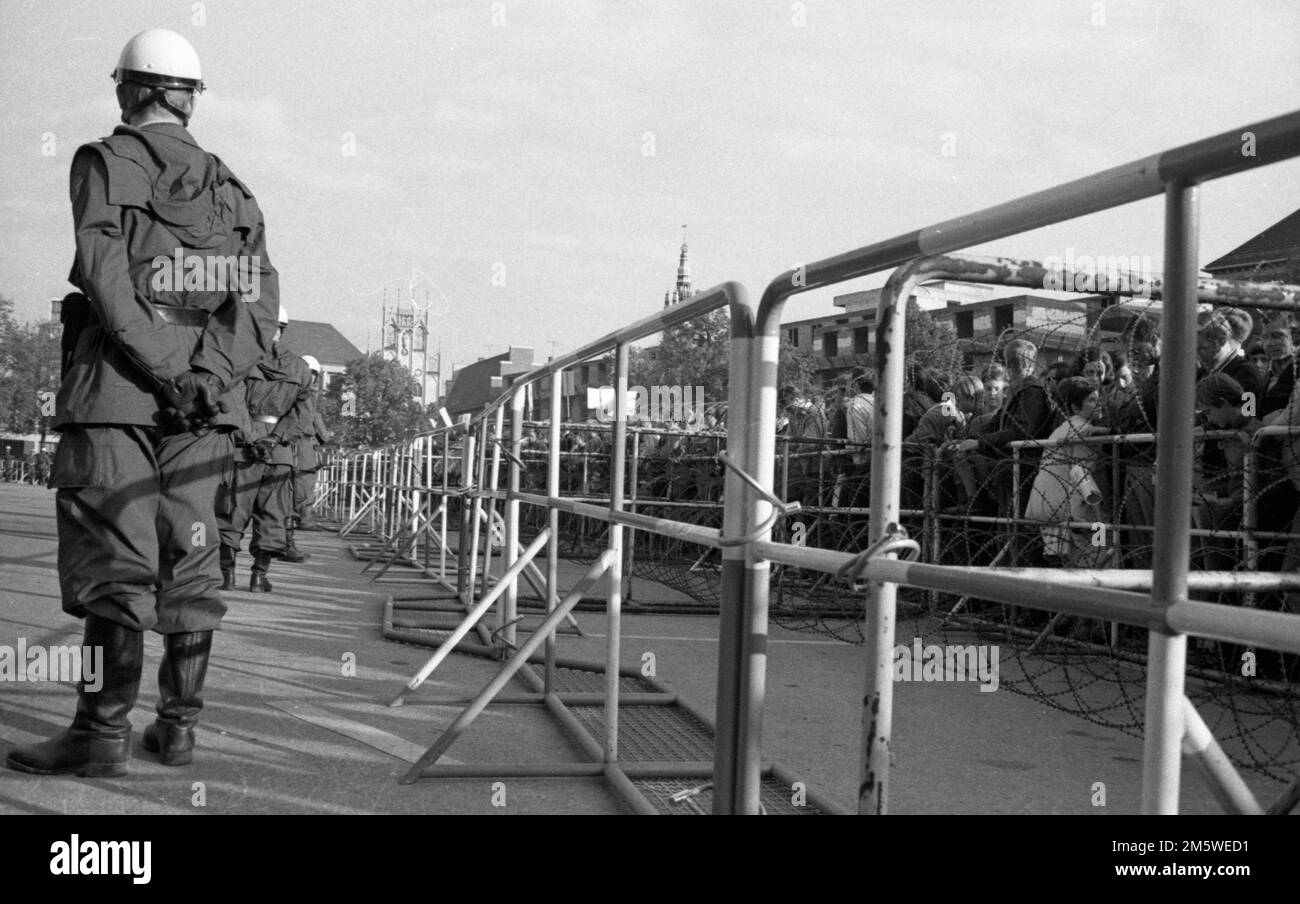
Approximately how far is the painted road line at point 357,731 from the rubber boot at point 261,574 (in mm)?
4886

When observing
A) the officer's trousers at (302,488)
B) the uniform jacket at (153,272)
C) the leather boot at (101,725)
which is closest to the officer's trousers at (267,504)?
the officer's trousers at (302,488)

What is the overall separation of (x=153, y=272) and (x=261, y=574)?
6391 millimetres

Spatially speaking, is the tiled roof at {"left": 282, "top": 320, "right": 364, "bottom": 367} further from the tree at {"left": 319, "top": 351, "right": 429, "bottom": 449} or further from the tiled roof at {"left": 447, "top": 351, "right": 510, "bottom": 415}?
the tree at {"left": 319, "top": 351, "right": 429, "bottom": 449}

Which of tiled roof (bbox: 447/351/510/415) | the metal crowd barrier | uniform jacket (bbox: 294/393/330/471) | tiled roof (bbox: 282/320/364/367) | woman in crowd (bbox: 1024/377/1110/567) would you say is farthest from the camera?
tiled roof (bbox: 282/320/364/367)

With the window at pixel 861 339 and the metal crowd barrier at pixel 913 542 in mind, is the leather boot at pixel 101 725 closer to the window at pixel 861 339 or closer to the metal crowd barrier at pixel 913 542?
the metal crowd barrier at pixel 913 542

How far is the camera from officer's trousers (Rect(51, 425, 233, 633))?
3789 mm

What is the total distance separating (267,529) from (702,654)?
14.0 ft

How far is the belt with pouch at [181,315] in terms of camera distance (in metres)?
4.05

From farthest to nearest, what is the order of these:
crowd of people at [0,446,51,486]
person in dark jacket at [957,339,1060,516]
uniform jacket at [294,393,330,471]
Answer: crowd of people at [0,446,51,486], uniform jacket at [294,393,330,471], person in dark jacket at [957,339,1060,516]

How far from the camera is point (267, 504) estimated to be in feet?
33.3

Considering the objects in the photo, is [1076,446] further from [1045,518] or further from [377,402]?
[377,402]

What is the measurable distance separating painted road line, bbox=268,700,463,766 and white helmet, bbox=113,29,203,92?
2.39 metres

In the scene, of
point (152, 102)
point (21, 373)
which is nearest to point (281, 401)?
point (152, 102)

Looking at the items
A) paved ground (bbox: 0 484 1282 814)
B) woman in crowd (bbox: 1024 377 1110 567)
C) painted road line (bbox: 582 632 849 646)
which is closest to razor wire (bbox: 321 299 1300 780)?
woman in crowd (bbox: 1024 377 1110 567)
